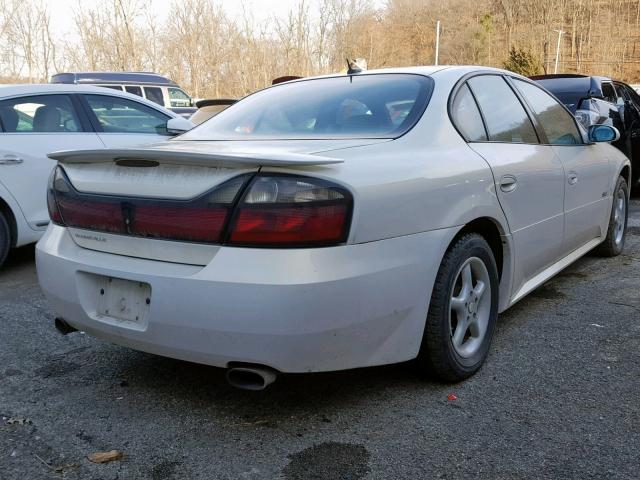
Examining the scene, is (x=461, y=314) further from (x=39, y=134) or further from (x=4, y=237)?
(x=39, y=134)

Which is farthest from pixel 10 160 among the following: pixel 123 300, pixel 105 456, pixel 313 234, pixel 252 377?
pixel 313 234

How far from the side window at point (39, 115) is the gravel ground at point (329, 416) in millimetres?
2141

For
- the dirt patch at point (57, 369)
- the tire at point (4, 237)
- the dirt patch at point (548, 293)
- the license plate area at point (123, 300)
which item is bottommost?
the dirt patch at point (548, 293)

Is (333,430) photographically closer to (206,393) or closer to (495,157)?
(206,393)

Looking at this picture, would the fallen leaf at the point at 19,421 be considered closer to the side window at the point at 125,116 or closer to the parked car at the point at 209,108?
the side window at the point at 125,116

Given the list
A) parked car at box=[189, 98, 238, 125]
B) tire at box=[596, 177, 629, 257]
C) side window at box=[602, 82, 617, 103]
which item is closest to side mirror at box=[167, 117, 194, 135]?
tire at box=[596, 177, 629, 257]

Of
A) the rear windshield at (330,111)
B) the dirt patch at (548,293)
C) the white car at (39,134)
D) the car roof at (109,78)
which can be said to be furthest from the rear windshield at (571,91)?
the car roof at (109,78)

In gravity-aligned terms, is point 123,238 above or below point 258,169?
below

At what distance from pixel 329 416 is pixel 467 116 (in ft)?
5.16

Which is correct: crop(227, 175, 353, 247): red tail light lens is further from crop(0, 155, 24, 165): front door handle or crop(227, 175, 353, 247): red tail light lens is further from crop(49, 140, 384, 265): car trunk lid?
crop(0, 155, 24, 165): front door handle

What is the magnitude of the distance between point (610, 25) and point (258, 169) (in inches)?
2581

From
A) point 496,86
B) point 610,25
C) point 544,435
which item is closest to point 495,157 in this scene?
point 496,86

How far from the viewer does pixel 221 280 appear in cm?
208

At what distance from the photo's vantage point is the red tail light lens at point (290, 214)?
6.84ft
